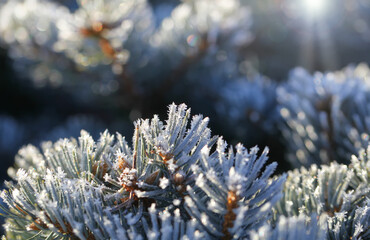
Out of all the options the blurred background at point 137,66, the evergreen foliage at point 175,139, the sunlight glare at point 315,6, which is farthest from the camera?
the sunlight glare at point 315,6

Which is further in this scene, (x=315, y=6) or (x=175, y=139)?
(x=315, y=6)

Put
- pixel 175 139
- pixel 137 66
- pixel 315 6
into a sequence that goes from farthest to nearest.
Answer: pixel 315 6 → pixel 137 66 → pixel 175 139

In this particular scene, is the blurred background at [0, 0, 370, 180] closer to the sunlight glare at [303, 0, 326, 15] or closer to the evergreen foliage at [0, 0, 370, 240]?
the evergreen foliage at [0, 0, 370, 240]

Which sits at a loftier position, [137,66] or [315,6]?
[315,6]

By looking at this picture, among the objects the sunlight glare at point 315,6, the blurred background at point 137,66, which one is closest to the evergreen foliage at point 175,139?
the blurred background at point 137,66

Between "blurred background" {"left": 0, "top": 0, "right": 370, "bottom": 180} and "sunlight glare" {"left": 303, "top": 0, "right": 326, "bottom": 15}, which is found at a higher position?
"sunlight glare" {"left": 303, "top": 0, "right": 326, "bottom": 15}

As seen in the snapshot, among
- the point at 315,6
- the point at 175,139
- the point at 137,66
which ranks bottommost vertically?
the point at 175,139

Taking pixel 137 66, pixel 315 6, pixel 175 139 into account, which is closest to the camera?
pixel 175 139

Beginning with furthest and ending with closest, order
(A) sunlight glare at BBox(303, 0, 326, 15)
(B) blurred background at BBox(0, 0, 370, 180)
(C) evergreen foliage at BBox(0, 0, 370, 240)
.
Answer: (A) sunlight glare at BBox(303, 0, 326, 15) → (B) blurred background at BBox(0, 0, 370, 180) → (C) evergreen foliage at BBox(0, 0, 370, 240)

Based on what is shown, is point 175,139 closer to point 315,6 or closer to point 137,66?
point 137,66

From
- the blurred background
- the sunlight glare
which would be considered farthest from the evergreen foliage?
the sunlight glare

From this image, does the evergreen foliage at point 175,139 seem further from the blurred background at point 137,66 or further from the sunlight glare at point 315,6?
the sunlight glare at point 315,6

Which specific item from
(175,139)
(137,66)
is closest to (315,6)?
(137,66)
